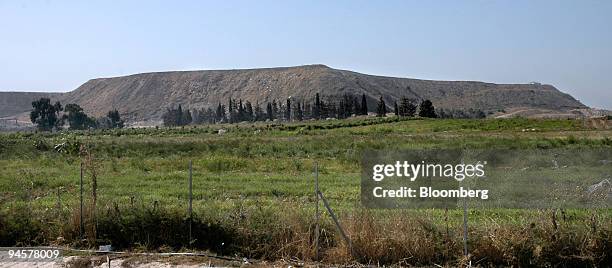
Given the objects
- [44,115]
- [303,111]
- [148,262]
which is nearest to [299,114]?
[303,111]

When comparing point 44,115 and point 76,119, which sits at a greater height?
point 44,115

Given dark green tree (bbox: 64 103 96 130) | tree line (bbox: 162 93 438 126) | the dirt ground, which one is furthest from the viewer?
dark green tree (bbox: 64 103 96 130)

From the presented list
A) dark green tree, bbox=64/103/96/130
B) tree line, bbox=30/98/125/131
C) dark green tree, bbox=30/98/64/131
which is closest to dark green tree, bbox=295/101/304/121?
tree line, bbox=30/98/125/131

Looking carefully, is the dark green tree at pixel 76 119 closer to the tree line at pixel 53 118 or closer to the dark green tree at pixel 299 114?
the tree line at pixel 53 118

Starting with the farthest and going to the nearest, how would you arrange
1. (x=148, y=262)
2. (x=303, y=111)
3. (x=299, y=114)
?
1. (x=303, y=111)
2. (x=299, y=114)
3. (x=148, y=262)

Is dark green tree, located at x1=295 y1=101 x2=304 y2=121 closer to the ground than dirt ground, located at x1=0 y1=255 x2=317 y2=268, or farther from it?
farther from it

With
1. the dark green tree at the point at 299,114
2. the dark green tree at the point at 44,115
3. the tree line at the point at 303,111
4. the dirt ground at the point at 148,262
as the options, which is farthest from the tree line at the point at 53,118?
the dirt ground at the point at 148,262

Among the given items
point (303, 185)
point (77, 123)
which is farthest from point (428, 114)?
point (303, 185)

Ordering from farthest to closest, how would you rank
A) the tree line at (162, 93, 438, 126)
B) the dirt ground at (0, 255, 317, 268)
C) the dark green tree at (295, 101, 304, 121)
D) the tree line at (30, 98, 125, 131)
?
the tree line at (30, 98, 125, 131) < the dark green tree at (295, 101, 304, 121) < the tree line at (162, 93, 438, 126) < the dirt ground at (0, 255, 317, 268)

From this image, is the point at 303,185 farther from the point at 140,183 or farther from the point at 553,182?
the point at 553,182

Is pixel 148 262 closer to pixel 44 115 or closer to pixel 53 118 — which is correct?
pixel 53 118

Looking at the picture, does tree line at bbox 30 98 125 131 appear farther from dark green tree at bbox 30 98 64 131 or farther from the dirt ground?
the dirt ground

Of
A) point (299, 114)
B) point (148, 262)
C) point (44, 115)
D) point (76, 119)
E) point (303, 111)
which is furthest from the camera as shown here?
point (303, 111)

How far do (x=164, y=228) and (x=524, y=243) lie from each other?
20.4 ft
